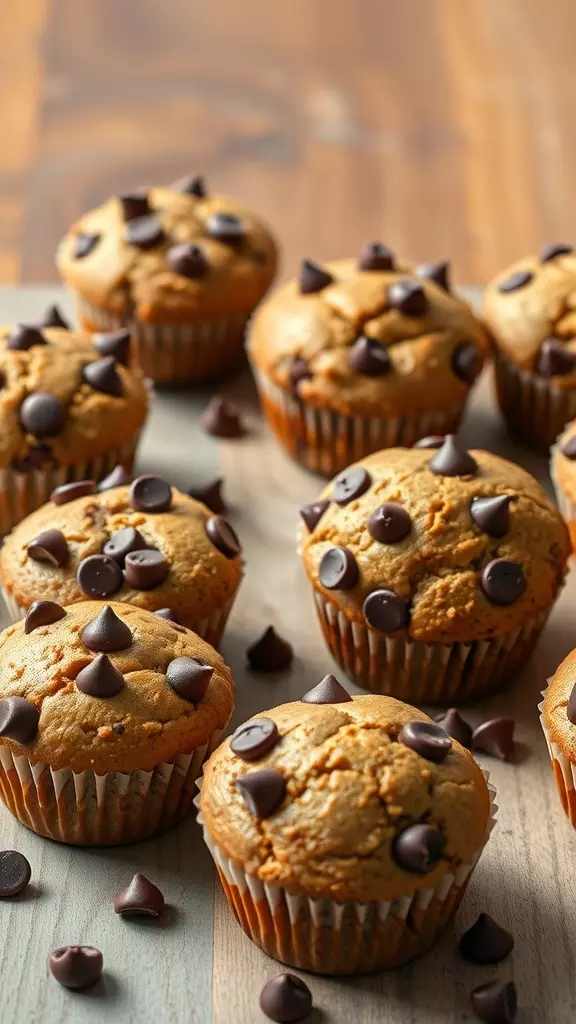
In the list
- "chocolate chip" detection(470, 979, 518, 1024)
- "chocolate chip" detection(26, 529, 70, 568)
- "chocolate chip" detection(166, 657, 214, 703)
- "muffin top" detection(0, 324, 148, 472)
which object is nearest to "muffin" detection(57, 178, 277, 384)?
"muffin top" detection(0, 324, 148, 472)

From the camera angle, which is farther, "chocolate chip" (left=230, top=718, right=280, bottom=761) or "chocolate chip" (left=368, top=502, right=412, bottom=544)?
"chocolate chip" (left=368, top=502, right=412, bottom=544)

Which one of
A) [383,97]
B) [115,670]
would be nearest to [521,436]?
[115,670]

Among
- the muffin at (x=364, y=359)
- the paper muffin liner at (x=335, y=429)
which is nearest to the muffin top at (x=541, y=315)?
the muffin at (x=364, y=359)

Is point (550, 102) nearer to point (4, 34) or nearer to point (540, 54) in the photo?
point (540, 54)

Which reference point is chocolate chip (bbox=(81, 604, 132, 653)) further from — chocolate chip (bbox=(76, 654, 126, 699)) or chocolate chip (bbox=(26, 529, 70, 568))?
chocolate chip (bbox=(26, 529, 70, 568))

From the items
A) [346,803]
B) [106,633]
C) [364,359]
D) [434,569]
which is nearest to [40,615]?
[106,633]
